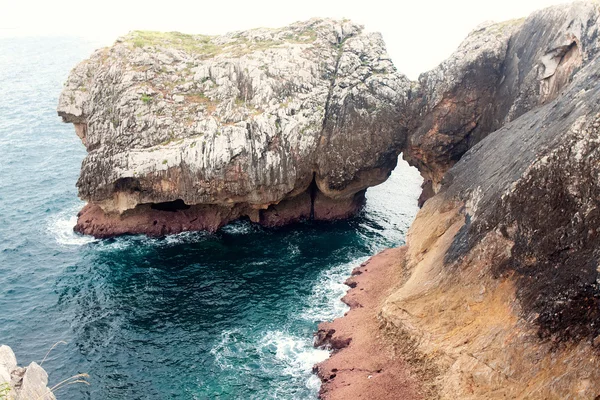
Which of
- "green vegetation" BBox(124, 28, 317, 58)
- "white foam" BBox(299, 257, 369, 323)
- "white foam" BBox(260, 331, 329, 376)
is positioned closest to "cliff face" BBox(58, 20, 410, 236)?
"green vegetation" BBox(124, 28, 317, 58)

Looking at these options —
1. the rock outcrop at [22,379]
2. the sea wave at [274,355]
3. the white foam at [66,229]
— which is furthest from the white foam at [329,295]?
the white foam at [66,229]

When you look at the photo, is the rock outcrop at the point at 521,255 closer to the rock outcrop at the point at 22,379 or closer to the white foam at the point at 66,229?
the rock outcrop at the point at 22,379

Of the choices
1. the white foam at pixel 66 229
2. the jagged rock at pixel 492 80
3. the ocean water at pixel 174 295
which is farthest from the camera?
the white foam at pixel 66 229

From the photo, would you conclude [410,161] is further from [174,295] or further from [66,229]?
[66,229]

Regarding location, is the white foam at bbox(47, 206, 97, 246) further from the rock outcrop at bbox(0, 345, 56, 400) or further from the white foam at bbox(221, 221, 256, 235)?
the rock outcrop at bbox(0, 345, 56, 400)

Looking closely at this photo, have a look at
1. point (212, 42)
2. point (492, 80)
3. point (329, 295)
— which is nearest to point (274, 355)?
point (329, 295)

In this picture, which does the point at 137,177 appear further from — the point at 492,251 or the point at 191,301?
the point at 492,251
